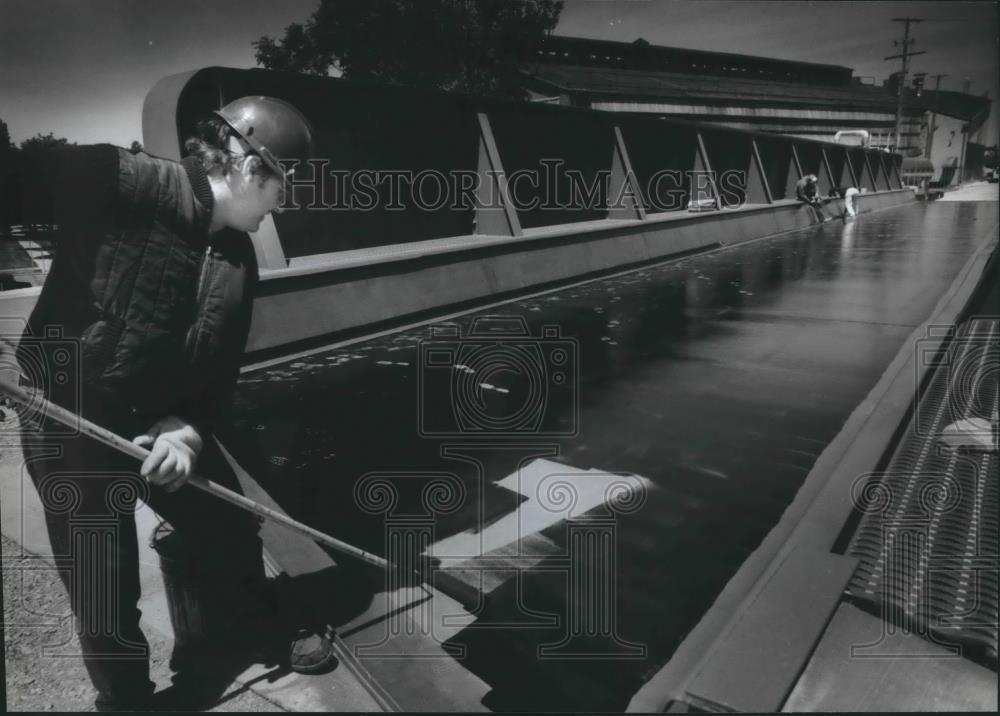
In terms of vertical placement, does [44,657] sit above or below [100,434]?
below

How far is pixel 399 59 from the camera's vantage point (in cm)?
764

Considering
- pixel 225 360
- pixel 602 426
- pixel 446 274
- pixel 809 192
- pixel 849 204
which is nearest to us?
pixel 225 360

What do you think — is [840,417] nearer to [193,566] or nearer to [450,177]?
[193,566]

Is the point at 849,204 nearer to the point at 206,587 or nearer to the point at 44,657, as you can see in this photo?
the point at 206,587

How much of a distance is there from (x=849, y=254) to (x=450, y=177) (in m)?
7.99

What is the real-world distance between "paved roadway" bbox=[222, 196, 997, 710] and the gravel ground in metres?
0.61

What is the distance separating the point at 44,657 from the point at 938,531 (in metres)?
3.33

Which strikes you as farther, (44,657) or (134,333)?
(44,657)

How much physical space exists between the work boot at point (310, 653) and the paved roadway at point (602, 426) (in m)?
0.24

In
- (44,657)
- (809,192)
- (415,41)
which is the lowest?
(44,657)

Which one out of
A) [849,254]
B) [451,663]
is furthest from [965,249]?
[451,663]

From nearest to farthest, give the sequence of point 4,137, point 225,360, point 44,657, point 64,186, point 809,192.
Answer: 1. point 4,137
2. point 64,186
3. point 225,360
4. point 44,657
5. point 809,192

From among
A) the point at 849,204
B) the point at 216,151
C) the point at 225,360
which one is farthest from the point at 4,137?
the point at 849,204

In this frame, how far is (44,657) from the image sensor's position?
2.11m
